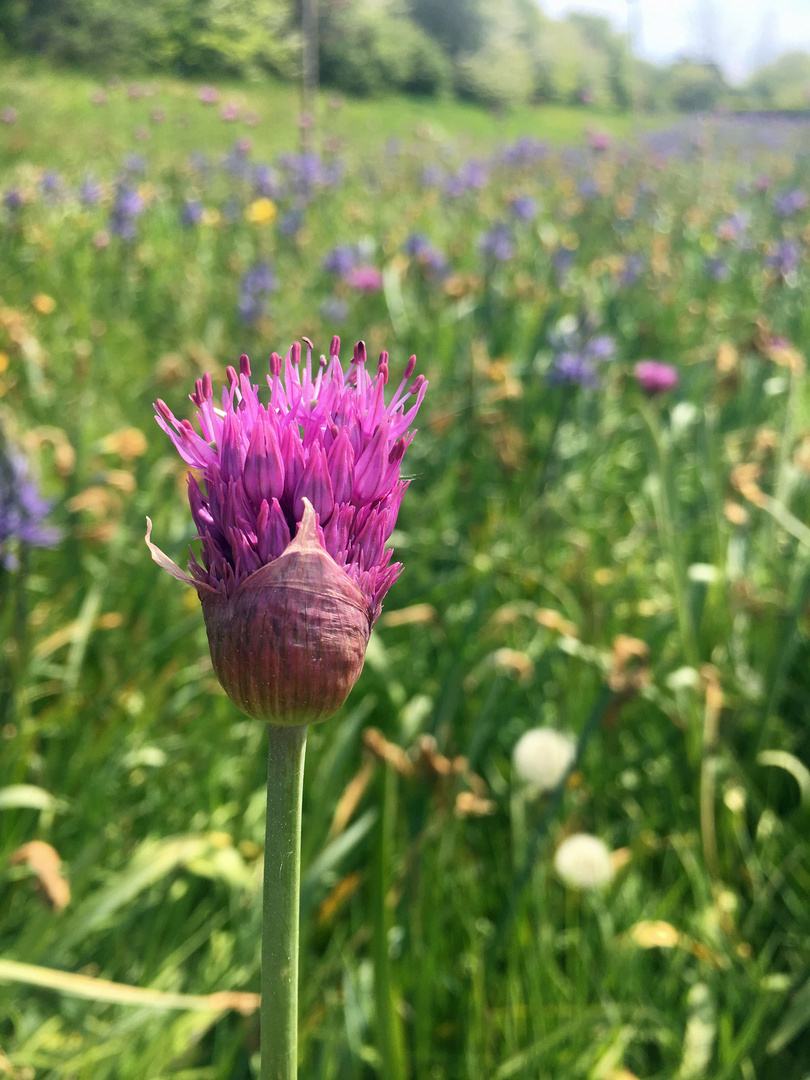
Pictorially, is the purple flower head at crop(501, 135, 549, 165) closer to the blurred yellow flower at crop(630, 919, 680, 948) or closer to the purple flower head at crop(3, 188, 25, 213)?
the purple flower head at crop(3, 188, 25, 213)

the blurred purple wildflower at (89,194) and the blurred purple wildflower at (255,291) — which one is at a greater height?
the blurred purple wildflower at (89,194)

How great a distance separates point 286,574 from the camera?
0.31m

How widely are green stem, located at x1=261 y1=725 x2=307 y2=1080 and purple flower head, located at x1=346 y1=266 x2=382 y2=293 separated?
2546 mm

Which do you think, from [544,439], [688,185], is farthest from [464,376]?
[688,185]

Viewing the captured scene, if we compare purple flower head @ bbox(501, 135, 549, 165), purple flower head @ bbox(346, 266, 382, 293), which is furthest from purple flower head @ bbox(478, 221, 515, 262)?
purple flower head @ bbox(501, 135, 549, 165)

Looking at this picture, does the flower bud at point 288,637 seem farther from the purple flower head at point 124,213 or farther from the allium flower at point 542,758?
the purple flower head at point 124,213

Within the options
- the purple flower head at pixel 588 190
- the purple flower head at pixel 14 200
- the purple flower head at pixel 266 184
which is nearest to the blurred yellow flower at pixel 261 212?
the purple flower head at pixel 266 184

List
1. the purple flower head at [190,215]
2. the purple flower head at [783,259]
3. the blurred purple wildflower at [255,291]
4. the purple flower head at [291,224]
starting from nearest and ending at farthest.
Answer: the blurred purple wildflower at [255,291] → the purple flower head at [783,259] → the purple flower head at [291,224] → the purple flower head at [190,215]

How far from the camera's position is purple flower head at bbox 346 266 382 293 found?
2.72 meters

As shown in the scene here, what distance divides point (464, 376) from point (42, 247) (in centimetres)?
180

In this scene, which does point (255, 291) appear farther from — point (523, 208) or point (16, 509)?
point (16, 509)

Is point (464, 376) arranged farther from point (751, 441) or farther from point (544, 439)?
point (751, 441)

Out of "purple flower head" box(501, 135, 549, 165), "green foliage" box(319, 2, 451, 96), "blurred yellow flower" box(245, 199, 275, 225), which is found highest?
"green foliage" box(319, 2, 451, 96)

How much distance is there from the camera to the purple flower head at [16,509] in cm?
107
